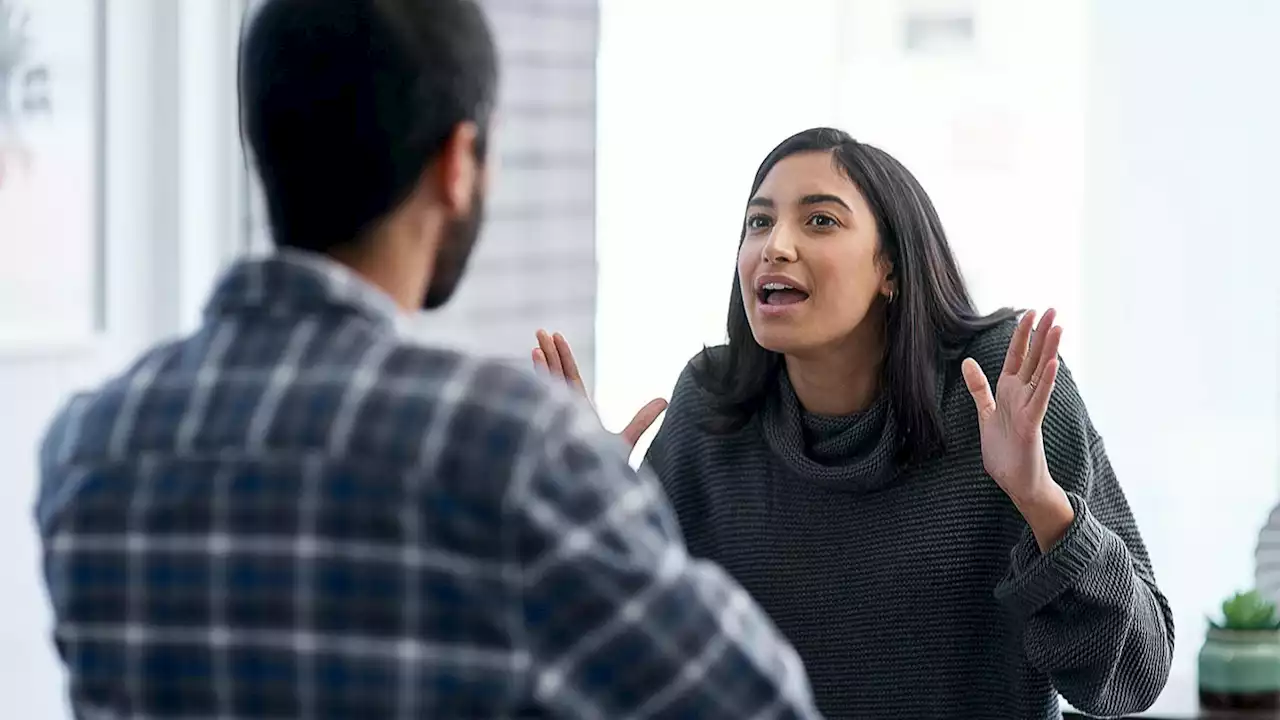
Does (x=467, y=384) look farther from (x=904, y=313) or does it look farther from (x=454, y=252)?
(x=904, y=313)

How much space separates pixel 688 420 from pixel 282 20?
4.33ft

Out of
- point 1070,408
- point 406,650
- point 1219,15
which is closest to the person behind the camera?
point 406,650

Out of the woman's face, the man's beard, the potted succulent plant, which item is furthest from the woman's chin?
the man's beard

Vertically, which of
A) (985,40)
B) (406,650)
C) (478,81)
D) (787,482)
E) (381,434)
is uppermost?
(985,40)

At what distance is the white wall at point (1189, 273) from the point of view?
9.50 ft

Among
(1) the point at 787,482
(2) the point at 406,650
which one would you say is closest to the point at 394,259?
(2) the point at 406,650

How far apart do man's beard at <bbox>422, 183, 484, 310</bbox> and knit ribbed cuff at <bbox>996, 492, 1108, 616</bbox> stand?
971 millimetres

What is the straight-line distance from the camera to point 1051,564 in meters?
1.76

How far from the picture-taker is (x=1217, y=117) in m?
2.91

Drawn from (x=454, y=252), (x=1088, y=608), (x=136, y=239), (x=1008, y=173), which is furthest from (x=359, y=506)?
(x=1008, y=173)

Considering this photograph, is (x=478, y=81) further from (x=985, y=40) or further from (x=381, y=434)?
(x=985, y=40)

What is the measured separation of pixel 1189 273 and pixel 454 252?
2.23 m

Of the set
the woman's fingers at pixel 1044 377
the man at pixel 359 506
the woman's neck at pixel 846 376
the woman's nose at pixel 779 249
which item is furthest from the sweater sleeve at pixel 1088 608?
the man at pixel 359 506

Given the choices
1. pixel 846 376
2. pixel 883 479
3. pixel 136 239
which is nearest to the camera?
pixel 883 479
